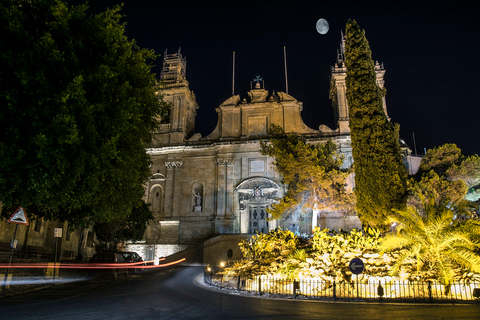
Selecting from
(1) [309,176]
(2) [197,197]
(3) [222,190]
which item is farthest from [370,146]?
(2) [197,197]

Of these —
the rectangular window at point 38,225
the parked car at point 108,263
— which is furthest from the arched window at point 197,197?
the parked car at point 108,263

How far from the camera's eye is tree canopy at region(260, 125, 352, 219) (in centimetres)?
2544

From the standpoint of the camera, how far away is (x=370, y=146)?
698 inches

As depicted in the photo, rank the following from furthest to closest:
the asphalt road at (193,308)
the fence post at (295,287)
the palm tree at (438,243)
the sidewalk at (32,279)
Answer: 1. the sidewalk at (32,279)
2. the palm tree at (438,243)
3. the fence post at (295,287)
4. the asphalt road at (193,308)

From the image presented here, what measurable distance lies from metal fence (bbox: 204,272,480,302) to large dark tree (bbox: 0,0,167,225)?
6.16 meters

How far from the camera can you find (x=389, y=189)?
1647 centimetres

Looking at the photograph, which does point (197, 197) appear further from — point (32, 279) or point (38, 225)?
point (32, 279)

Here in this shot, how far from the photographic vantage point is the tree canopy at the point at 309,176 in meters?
25.4

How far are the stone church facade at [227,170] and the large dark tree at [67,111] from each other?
1983 centimetres

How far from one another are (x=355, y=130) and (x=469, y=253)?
8.32 m

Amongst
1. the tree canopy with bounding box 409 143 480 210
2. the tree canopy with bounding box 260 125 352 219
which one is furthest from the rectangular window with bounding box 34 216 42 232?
the tree canopy with bounding box 409 143 480 210

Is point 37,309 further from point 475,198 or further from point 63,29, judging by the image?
point 475,198

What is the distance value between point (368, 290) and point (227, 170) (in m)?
23.1

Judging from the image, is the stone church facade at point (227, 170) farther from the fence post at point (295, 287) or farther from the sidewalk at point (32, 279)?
the fence post at point (295, 287)
